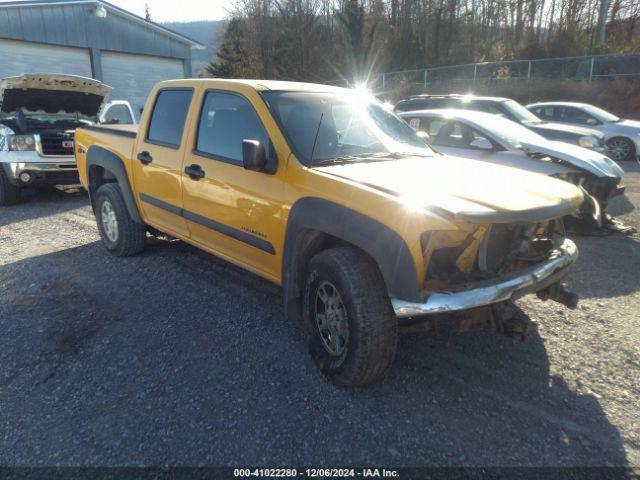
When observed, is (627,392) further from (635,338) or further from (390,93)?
(390,93)

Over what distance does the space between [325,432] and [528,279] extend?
1484mm

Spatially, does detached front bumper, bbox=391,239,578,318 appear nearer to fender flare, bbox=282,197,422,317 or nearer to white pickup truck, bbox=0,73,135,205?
fender flare, bbox=282,197,422,317

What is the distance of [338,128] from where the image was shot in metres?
3.76

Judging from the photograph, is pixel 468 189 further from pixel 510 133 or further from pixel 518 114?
pixel 518 114

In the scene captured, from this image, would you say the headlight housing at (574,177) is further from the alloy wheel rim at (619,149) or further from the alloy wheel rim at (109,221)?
the alloy wheel rim at (619,149)

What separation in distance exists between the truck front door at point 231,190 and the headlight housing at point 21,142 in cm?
537

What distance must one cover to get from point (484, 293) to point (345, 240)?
0.85 metres

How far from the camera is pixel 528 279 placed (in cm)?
285

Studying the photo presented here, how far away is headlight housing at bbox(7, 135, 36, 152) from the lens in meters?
7.93

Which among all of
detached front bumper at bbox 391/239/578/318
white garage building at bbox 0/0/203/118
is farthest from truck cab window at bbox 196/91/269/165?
white garage building at bbox 0/0/203/118

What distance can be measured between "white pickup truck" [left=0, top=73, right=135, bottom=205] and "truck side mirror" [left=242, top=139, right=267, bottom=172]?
608 cm

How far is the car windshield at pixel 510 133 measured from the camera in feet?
22.3

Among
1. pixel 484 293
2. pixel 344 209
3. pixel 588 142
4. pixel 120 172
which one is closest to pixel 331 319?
pixel 344 209

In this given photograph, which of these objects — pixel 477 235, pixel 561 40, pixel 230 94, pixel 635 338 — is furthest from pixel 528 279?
pixel 561 40
